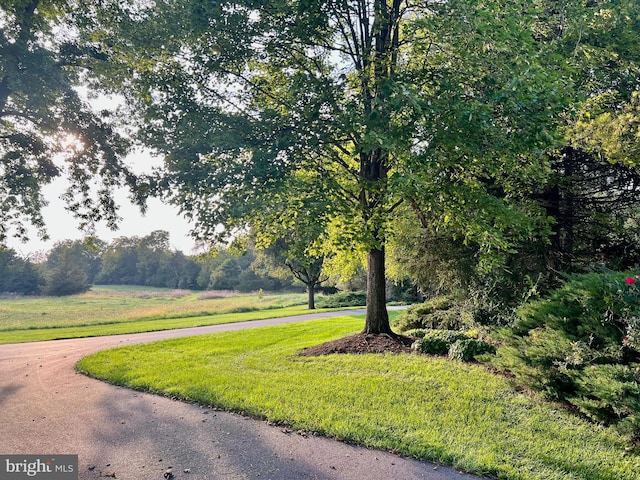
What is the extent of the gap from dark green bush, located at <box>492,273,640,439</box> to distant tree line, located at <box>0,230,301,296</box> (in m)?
27.4

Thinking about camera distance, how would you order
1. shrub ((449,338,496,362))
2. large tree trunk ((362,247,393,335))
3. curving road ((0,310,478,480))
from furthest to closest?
large tree trunk ((362,247,393,335)) < shrub ((449,338,496,362)) < curving road ((0,310,478,480))

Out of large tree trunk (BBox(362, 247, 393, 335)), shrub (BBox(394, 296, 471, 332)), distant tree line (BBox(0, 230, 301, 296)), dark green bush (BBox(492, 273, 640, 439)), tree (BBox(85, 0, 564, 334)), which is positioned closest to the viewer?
dark green bush (BBox(492, 273, 640, 439))

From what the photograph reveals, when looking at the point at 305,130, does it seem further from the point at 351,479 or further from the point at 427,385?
the point at 351,479

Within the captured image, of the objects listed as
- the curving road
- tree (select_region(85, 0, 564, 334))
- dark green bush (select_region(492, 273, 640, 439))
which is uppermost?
tree (select_region(85, 0, 564, 334))

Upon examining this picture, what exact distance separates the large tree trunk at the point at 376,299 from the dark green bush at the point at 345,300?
20132mm

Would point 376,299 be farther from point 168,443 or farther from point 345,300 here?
point 345,300

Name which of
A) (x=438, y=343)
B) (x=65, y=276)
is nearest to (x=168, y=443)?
(x=438, y=343)

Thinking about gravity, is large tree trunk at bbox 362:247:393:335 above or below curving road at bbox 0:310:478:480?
above

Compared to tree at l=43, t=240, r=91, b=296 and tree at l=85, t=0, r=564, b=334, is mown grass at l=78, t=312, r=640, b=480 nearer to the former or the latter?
tree at l=85, t=0, r=564, b=334

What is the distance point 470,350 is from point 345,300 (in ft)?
76.5

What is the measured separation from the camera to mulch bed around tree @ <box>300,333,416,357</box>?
8422 mm

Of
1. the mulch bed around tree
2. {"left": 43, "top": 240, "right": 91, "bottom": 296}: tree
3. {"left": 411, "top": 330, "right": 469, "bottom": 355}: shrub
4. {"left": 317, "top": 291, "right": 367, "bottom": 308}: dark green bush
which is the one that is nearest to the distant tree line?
{"left": 43, "top": 240, "right": 91, "bottom": 296}: tree

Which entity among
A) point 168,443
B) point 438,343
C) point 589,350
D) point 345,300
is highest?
point 589,350

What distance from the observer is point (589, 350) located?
4.69m
